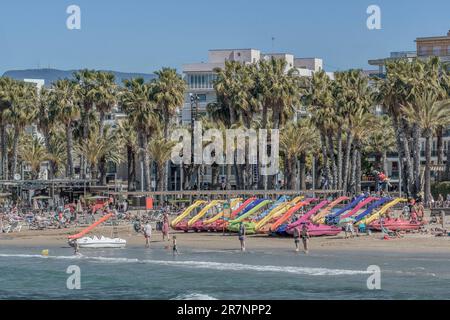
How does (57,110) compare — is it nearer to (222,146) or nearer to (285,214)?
(222,146)

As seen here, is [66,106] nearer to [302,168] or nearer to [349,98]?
[349,98]

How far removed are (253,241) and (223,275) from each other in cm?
1247

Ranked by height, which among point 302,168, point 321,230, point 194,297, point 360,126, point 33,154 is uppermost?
point 360,126

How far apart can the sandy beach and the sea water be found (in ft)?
5.65

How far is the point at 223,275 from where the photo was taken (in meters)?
43.8

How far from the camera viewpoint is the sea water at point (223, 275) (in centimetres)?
3878

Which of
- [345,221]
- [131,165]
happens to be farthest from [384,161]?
[345,221]

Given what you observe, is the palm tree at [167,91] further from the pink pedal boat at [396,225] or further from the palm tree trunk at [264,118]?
the pink pedal boat at [396,225]

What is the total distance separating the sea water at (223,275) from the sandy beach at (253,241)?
1724 millimetres

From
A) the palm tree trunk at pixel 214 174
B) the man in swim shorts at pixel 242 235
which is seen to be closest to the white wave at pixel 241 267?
the man in swim shorts at pixel 242 235

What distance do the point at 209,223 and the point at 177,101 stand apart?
25.4 metres

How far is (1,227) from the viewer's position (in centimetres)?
6538
